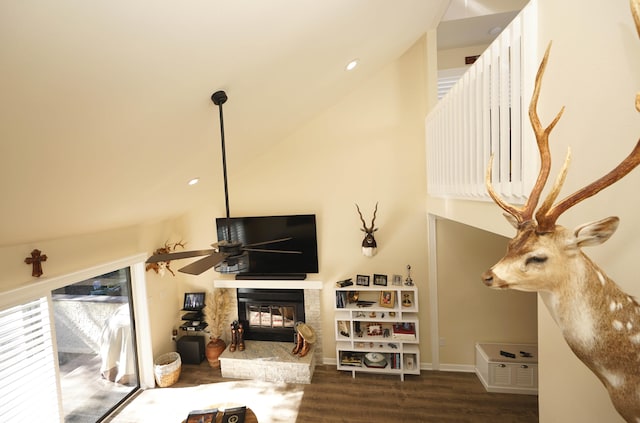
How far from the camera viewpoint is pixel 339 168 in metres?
4.05

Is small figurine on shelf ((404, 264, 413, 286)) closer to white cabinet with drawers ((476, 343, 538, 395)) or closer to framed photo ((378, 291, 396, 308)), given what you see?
framed photo ((378, 291, 396, 308))

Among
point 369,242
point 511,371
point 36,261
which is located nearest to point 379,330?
point 369,242

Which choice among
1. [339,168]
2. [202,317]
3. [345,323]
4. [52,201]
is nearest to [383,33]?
[339,168]

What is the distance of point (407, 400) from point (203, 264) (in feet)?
10.4

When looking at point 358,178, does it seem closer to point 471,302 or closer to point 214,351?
point 471,302

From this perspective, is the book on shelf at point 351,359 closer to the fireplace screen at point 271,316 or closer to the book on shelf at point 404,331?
the book on shelf at point 404,331

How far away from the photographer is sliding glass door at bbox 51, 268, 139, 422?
3.03 metres

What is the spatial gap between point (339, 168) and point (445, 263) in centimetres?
198

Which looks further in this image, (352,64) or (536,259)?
(352,64)

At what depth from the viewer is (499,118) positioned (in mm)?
1650

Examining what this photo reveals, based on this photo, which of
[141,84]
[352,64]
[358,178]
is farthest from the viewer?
[358,178]

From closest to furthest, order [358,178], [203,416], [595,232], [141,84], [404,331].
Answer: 1. [595,232]
2. [141,84]
3. [203,416]
4. [404,331]
5. [358,178]

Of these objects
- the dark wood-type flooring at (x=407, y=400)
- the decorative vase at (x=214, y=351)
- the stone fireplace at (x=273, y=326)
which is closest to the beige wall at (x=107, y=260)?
the decorative vase at (x=214, y=351)

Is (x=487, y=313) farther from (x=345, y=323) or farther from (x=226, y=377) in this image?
(x=226, y=377)
